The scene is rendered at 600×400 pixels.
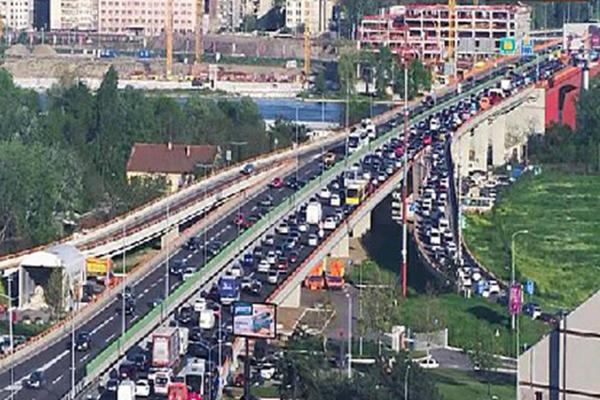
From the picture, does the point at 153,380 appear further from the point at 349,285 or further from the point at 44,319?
the point at 349,285

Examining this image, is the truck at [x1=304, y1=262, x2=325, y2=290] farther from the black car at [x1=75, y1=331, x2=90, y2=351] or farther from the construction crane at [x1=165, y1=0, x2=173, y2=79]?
the construction crane at [x1=165, y1=0, x2=173, y2=79]

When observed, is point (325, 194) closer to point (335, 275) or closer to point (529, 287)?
point (335, 275)

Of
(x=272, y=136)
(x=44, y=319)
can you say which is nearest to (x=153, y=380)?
(x=44, y=319)

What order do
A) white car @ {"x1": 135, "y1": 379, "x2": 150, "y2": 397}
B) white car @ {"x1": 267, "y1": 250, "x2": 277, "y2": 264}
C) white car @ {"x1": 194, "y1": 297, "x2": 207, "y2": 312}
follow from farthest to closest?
1. white car @ {"x1": 267, "y1": 250, "x2": 277, "y2": 264}
2. white car @ {"x1": 194, "y1": 297, "x2": 207, "y2": 312}
3. white car @ {"x1": 135, "y1": 379, "x2": 150, "y2": 397}

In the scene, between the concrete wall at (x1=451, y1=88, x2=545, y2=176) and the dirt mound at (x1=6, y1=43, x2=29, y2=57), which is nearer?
the concrete wall at (x1=451, y1=88, x2=545, y2=176)

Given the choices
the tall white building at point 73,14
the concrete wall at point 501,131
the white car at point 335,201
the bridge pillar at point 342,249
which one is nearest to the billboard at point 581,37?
the concrete wall at point 501,131

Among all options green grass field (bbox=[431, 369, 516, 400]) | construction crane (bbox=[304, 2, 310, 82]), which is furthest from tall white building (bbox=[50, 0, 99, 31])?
green grass field (bbox=[431, 369, 516, 400])

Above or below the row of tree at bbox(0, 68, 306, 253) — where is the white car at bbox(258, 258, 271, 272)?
below
